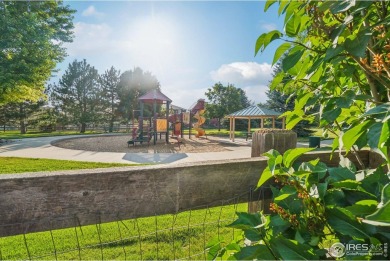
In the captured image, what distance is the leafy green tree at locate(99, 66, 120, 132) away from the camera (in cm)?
3444

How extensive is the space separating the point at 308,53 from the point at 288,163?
43cm

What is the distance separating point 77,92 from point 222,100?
1947 cm

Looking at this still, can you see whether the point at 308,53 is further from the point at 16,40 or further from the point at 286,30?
the point at 16,40

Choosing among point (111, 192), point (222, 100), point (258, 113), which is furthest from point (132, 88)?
point (111, 192)

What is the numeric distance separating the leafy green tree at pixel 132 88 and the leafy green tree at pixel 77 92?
3.27 metres

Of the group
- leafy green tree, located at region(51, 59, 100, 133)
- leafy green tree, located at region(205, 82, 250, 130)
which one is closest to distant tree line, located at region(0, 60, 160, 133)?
leafy green tree, located at region(51, 59, 100, 133)

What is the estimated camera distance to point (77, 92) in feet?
110

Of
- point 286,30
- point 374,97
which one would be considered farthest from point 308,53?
point 374,97

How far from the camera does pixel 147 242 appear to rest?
2.62 meters

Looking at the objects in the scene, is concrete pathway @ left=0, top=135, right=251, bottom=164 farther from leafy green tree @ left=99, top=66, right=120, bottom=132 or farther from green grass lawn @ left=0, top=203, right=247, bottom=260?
leafy green tree @ left=99, top=66, right=120, bottom=132

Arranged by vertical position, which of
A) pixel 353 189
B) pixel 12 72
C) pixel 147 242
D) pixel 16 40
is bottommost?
pixel 147 242

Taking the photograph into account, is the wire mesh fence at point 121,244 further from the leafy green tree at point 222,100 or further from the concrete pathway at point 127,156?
the leafy green tree at point 222,100

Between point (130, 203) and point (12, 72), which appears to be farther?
point (12, 72)

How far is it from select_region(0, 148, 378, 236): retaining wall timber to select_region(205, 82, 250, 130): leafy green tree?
3216cm
